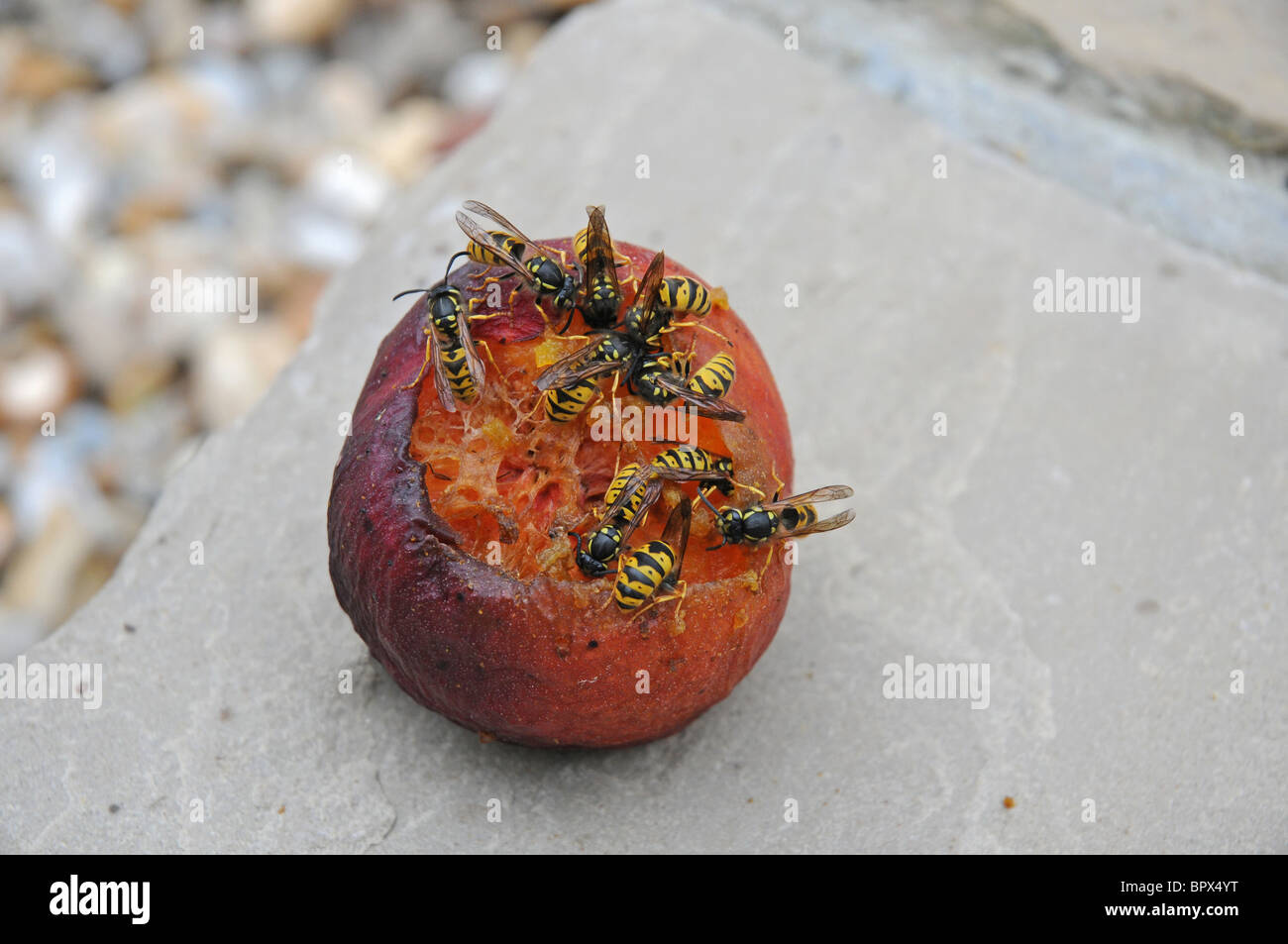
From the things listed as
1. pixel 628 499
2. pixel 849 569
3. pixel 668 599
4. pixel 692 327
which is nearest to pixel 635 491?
pixel 628 499

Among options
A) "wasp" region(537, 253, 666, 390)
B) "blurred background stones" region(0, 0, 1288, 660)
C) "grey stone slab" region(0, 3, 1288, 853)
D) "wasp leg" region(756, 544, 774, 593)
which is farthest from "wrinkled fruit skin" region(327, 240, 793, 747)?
"blurred background stones" region(0, 0, 1288, 660)

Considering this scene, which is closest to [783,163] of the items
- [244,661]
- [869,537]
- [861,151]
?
[861,151]

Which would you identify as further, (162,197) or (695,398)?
(162,197)

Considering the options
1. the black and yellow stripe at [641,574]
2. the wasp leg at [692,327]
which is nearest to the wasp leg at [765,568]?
the black and yellow stripe at [641,574]

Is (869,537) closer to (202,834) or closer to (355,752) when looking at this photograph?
(355,752)

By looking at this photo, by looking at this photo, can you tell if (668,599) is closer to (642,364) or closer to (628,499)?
(628,499)

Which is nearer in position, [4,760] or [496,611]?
[496,611]

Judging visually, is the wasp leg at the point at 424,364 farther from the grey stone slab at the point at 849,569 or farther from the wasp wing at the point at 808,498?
the grey stone slab at the point at 849,569
